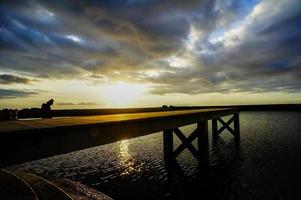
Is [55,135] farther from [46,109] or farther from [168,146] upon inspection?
[168,146]

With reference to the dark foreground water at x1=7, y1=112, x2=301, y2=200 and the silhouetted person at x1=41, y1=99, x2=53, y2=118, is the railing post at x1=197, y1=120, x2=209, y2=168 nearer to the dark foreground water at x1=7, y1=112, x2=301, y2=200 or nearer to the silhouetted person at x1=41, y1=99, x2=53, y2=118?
the dark foreground water at x1=7, y1=112, x2=301, y2=200

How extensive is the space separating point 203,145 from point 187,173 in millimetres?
2561

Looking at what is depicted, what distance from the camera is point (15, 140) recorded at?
3.72 meters

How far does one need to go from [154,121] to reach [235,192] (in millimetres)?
5029

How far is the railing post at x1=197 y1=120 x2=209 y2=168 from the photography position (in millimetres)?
13969

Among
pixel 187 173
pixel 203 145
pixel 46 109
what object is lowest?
pixel 187 173

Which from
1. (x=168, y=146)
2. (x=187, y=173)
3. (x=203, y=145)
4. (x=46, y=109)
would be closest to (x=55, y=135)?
(x=46, y=109)

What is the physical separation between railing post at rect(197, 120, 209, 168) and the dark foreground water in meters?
0.47

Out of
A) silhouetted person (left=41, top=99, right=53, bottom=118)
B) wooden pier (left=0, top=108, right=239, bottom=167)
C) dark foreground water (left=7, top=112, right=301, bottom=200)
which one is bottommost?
dark foreground water (left=7, top=112, right=301, bottom=200)

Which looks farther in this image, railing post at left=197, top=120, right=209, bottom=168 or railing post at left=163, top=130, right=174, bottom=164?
railing post at left=163, top=130, right=174, bottom=164

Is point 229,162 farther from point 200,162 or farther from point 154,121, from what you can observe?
point 154,121

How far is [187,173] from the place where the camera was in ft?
41.2

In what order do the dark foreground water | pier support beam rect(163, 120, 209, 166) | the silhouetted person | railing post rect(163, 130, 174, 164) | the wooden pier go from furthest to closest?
1. railing post rect(163, 130, 174, 164)
2. pier support beam rect(163, 120, 209, 166)
3. the silhouetted person
4. the dark foreground water
5. the wooden pier

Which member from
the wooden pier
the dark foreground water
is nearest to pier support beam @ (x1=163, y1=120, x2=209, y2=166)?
the dark foreground water
